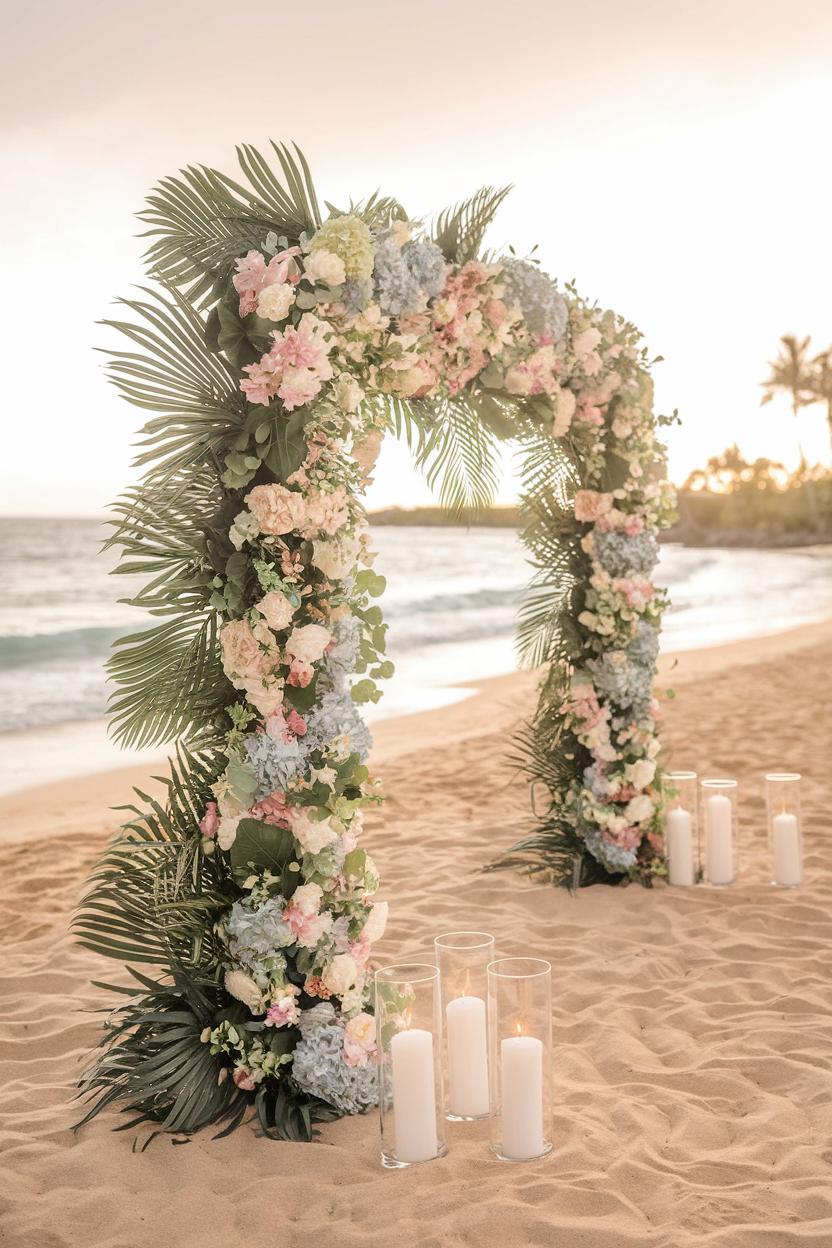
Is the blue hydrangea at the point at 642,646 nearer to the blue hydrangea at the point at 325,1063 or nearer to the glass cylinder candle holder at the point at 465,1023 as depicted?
the glass cylinder candle holder at the point at 465,1023

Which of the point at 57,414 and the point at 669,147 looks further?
the point at 57,414

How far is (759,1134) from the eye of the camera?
2.99 metres

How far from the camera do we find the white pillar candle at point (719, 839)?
17.4 feet

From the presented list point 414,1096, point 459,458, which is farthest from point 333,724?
point 459,458

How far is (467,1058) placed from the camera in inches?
122

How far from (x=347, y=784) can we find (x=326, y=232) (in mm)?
1727

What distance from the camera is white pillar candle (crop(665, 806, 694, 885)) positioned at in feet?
17.6

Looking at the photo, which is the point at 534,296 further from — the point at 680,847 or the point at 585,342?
the point at 680,847

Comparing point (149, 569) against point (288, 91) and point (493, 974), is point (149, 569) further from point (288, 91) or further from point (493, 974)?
point (288, 91)

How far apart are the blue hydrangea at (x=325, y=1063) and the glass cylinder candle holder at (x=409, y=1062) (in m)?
0.33

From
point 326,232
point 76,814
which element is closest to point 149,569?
point 326,232

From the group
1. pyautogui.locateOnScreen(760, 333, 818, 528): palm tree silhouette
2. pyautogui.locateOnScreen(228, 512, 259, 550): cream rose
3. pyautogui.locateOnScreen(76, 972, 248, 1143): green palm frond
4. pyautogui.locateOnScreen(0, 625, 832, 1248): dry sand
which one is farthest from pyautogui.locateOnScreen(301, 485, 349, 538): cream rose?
pyautogui.locateOnScreen(760, 333, 818, 528): palm tree silhouette

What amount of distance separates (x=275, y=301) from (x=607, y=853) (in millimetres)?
3433

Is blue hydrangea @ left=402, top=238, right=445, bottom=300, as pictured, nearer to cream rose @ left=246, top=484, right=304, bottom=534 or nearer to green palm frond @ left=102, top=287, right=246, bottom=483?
green palm frond @ left=102, top=287, right=246, bottom=483
